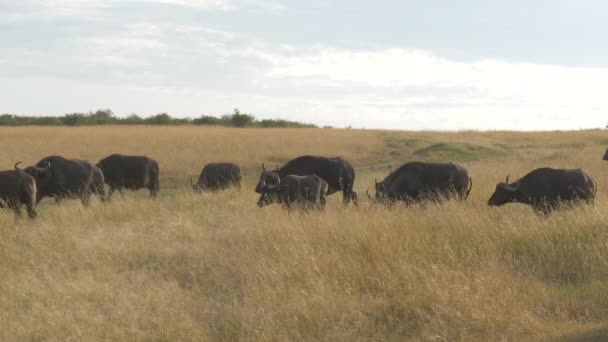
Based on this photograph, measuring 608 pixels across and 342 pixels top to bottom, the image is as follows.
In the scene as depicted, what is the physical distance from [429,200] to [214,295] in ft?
19.3

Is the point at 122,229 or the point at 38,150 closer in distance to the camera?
the point at 122,229

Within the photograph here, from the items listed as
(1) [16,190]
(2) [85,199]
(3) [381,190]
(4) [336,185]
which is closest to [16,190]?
(1) [16,190]

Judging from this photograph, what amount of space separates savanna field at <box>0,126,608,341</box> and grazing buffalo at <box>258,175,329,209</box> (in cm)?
32

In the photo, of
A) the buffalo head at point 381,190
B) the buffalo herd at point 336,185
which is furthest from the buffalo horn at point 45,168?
the buffalo head at point 381,190

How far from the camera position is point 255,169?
26297 mm

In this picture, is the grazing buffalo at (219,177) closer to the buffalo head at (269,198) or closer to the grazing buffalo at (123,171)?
the grazing buffalo at (123,171)

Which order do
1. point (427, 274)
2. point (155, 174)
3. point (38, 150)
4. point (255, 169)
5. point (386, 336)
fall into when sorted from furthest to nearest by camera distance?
point (38, 150), point (255, 169), point (155, 174), point (427, 274), point (386, 336)

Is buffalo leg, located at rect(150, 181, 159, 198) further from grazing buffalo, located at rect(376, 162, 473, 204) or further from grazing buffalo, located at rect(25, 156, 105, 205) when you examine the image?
grazing buffalo, located at rect(376, 162, 473, 204)

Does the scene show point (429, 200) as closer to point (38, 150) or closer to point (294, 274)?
point (294, 274)

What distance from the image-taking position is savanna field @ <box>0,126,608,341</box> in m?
6.18

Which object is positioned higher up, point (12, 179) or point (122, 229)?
point (12, 179)

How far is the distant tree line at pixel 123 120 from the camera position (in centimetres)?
6169

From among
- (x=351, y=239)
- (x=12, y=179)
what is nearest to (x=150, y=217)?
(x=12, y=179)

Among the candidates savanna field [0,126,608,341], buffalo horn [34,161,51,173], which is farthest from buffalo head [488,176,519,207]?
buffalo horn [34,161,51,173]
